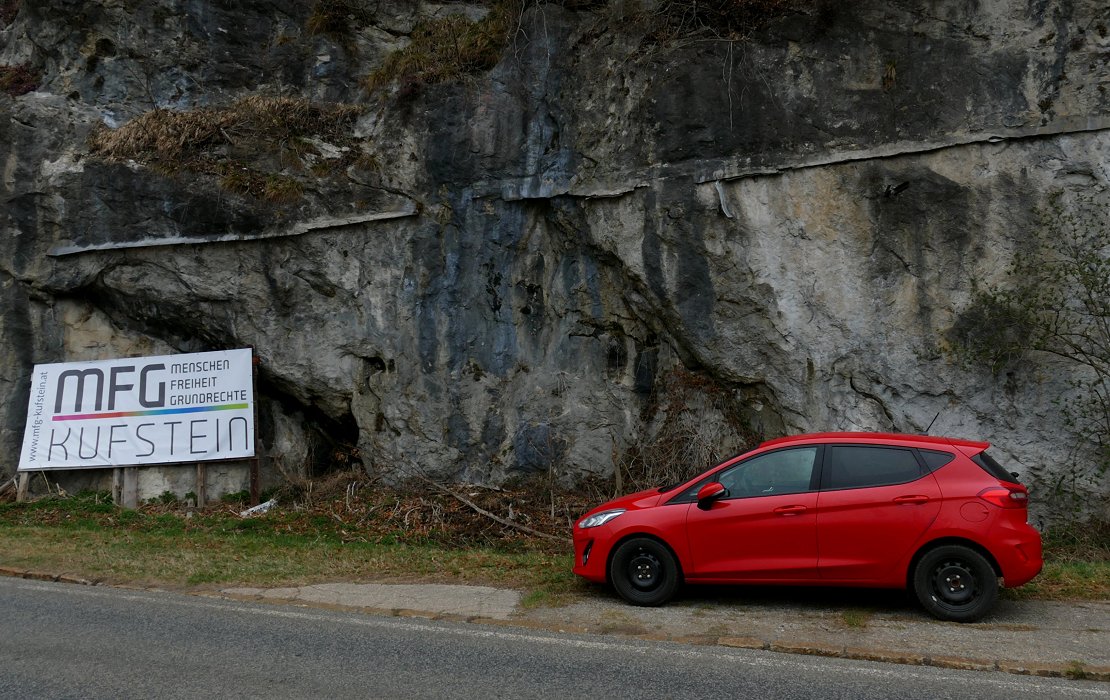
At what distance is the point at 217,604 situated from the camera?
7.50m

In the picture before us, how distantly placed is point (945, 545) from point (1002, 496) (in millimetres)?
573

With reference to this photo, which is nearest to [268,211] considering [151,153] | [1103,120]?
[151,153]

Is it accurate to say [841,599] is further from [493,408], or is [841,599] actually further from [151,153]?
[151,153]

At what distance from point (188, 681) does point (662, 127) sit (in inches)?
345

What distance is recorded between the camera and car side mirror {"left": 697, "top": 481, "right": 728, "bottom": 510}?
6977 millimetres

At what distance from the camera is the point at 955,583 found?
21.4ft

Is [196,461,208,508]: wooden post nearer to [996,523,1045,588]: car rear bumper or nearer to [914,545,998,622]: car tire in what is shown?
[914,545,998,622]: car tire

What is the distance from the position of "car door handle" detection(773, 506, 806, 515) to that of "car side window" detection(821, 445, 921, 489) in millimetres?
289

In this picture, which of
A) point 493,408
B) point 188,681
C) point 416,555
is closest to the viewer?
point 188,681

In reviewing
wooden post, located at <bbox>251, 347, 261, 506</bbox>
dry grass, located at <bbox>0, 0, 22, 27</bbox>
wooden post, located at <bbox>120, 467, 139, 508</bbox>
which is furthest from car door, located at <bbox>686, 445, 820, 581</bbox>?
dry grass, located at <bbox>0, 0, 22, 27</bbox>

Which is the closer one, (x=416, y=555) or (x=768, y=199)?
(x=416, y=555)

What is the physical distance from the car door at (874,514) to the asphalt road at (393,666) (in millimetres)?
1125

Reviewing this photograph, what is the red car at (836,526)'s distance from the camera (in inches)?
254

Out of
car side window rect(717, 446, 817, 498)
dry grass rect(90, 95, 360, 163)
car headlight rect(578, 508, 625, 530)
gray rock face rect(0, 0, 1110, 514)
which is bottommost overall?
car headlight rect(578, 508, 625, 530)
